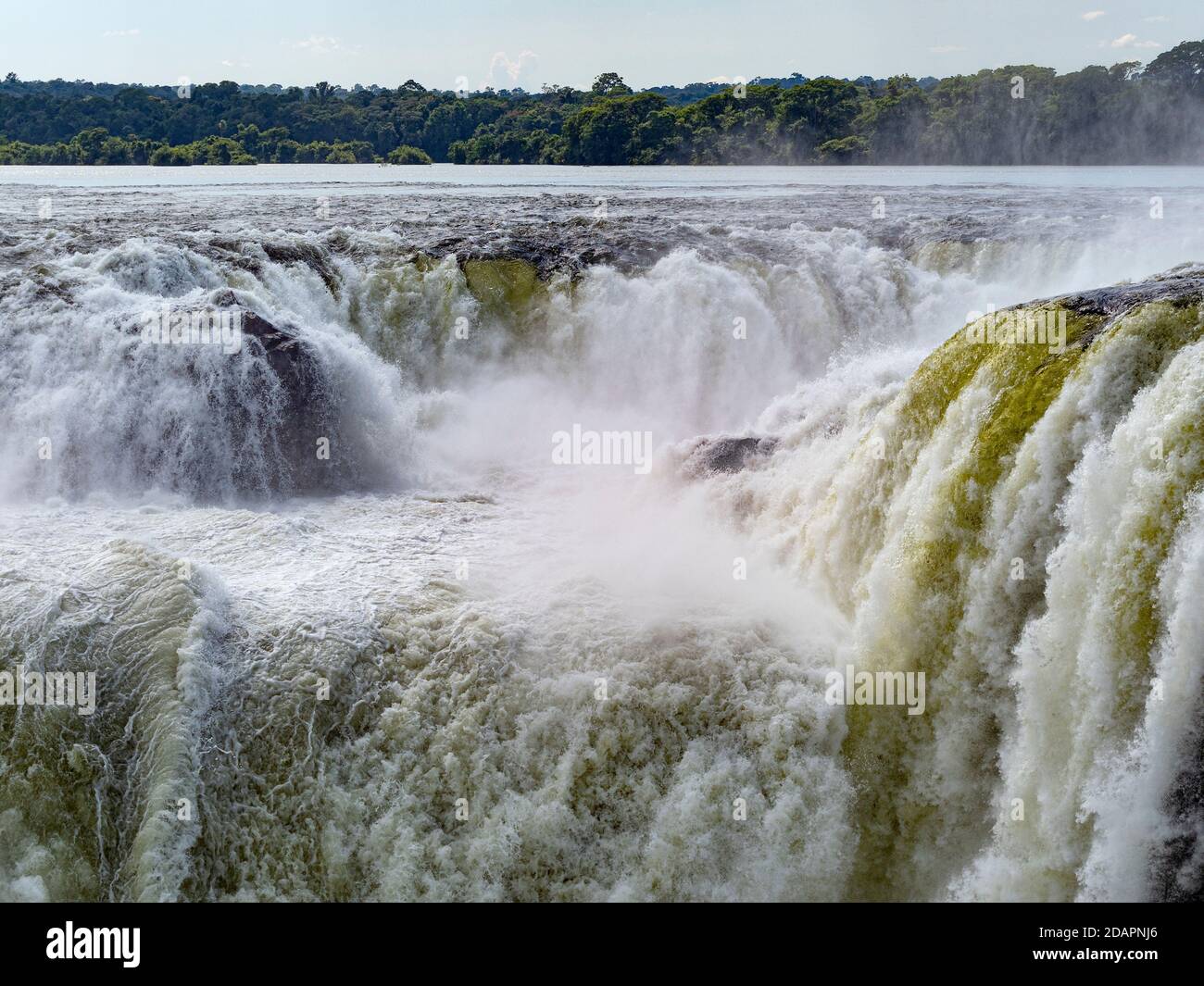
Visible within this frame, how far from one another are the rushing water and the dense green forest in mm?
41630

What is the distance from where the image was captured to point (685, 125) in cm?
5538

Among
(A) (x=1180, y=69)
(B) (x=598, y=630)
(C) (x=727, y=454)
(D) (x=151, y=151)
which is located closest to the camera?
(B) (x=598, y=630)

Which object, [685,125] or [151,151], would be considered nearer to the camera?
[151,151]

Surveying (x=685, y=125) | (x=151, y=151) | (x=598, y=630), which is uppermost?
(x=685, y=125)

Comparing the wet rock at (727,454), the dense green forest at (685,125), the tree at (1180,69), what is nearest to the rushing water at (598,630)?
the wet rock at (727,454)

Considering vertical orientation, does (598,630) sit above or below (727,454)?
below

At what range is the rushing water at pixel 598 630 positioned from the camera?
6406 mm

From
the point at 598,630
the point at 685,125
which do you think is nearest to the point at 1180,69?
the point at 685,125

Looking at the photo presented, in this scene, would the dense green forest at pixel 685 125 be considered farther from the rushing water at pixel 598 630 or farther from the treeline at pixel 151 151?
the rushing water at pixel 598 630

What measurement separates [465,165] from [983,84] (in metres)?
26.1

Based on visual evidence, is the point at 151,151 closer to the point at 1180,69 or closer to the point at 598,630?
the point at 1180,69

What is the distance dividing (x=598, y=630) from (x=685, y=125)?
51.3 meters

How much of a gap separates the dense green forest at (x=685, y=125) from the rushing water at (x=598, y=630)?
41.6 m

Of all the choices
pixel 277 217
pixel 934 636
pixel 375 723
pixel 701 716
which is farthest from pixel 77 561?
pixel 277 217
